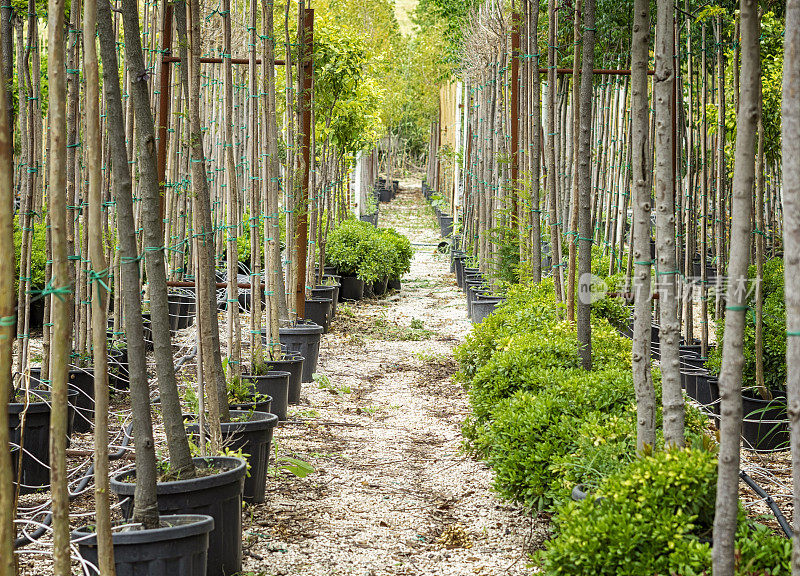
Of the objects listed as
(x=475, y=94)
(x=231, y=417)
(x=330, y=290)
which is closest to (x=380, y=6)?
(x=475, y=94)

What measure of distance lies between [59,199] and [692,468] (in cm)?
178

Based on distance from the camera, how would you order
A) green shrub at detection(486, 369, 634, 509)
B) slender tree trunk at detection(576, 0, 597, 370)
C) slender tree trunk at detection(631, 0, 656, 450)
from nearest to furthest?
1. slender tree trunk at detection(631, 0, 656, 450)
2. green shrub at detection(486, 369, 634, 509)
3. slender tree trunk at detection(576, 0, 597, 370)

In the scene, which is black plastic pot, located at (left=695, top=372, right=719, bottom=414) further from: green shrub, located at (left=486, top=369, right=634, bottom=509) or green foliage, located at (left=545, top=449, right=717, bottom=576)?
green foliage, located at (left=545, top=449, right=717, bottom=576)

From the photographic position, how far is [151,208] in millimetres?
2799

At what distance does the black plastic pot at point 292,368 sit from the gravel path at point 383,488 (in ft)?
0.35

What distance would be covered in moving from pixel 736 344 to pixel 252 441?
92.8 inches

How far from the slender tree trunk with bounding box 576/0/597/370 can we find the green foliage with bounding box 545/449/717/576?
1687 millimetres

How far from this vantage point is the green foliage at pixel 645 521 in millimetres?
2166

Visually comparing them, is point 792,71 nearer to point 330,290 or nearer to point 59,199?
point 59,199

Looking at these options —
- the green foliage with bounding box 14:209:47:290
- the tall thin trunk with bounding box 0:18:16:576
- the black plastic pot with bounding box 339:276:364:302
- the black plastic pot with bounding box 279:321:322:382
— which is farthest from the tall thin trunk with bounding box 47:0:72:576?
the black plastic pot with bounding box 339:276:364:302

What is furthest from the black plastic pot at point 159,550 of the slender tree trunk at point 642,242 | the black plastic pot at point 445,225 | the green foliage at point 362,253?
the black plastic pot at point 445,225

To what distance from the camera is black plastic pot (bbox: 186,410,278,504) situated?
364 centimetres

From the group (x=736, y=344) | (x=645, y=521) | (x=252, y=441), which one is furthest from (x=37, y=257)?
(x=736, y=344)

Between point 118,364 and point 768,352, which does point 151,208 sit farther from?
point 768,352
